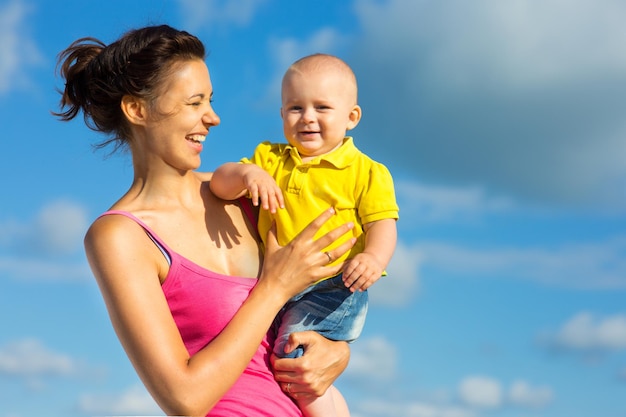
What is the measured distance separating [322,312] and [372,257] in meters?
0.38

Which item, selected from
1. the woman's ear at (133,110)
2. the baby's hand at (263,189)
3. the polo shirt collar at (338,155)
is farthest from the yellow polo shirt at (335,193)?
the woman's ear at (133,110)

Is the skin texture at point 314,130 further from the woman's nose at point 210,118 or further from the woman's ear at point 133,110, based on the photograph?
the woman's ear at point 133,110

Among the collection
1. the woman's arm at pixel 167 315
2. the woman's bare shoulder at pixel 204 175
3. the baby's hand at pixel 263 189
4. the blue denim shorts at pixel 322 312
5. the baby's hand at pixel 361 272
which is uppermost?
the woman's bare shoulder at pixel 204 175

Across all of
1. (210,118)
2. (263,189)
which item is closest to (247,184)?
(263,189)

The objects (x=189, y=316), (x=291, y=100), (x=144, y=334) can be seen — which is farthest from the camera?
(x=291, y=100)

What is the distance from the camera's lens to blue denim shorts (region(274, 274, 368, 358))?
4086mm

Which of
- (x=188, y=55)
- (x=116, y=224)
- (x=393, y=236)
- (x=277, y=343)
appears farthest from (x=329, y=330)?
(x=188, y=55)

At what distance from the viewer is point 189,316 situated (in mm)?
3926

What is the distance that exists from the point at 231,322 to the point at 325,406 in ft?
2.31

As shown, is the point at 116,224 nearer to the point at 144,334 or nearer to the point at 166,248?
the point at 166,248

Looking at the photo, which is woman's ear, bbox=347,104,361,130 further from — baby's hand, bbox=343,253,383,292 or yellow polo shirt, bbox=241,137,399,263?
baby's hand, bbox=343,253,383,292

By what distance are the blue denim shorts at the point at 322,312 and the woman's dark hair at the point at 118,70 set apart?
1.20 metres

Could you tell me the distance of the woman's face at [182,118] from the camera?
13.3 feet

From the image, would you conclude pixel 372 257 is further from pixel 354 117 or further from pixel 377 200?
pixel 354 117
